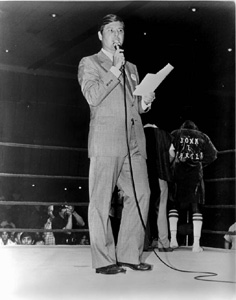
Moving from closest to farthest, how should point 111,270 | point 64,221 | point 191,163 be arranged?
point 111,270 < point 191,163 < point 64,221

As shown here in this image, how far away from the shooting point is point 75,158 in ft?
14.0

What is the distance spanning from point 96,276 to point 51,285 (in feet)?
0.70

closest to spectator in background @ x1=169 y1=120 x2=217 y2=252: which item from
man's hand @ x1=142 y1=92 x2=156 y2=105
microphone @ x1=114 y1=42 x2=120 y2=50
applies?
man's hand @ x1=142 y1=92 x2=156 y2=105

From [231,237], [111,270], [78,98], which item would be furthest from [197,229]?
[78,98]

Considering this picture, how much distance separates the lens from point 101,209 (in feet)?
5.71

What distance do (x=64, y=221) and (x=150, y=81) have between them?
213cm

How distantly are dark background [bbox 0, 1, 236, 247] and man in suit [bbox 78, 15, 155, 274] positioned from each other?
4.77 feet

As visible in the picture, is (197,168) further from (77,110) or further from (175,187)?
(77,110)

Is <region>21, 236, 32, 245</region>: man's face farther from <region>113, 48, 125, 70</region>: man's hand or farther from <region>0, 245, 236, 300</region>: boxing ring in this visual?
<region>113, 48, 125, 70</region>: man's hand

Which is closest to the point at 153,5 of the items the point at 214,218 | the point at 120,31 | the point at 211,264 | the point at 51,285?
the point at 120,31

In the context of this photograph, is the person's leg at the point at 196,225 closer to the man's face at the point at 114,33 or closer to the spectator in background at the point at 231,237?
the spectator in background at the point at 231,237

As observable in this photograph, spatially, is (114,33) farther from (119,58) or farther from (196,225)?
(196,225)

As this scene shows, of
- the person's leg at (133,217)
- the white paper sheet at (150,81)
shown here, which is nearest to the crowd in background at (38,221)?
the person's leg at (133,217)

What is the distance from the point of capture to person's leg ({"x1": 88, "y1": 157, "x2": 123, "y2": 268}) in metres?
1.71
